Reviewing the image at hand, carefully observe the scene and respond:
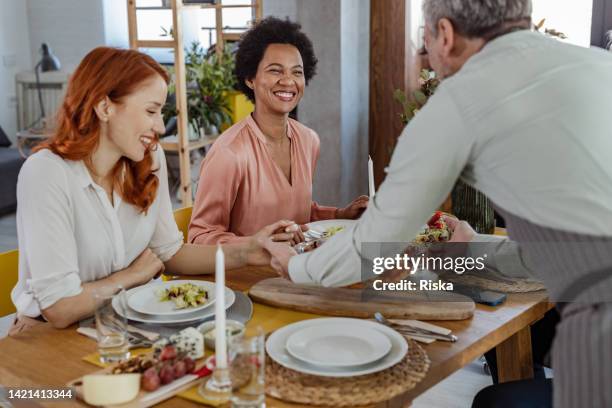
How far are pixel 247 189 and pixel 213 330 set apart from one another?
1.05 m

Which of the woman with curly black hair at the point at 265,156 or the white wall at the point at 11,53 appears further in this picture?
the white wall at the point at 11,53

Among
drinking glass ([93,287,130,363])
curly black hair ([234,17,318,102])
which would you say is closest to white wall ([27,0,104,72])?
curly black hair ([234,17,318,102])

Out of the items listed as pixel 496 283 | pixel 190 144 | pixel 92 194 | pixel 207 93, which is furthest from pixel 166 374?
pixel 207 93

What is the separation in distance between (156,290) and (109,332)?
1.00ft

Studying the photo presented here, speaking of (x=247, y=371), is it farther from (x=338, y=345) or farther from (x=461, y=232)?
(x=461, y=232)

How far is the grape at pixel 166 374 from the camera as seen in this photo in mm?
1300

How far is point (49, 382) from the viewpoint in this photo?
53.3 inches

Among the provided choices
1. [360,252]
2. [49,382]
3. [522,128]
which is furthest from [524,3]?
[49,382]

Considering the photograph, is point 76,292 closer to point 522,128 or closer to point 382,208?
point 382,208

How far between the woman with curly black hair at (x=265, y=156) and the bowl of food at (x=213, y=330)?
83 cm

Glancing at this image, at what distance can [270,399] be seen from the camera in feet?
4.17

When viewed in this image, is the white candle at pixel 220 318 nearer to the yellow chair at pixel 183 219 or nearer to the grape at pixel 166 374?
the grape at pixel 166 374

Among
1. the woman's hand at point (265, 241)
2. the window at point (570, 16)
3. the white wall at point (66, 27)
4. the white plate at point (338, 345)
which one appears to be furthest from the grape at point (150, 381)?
the white wall at point (66, 27)
